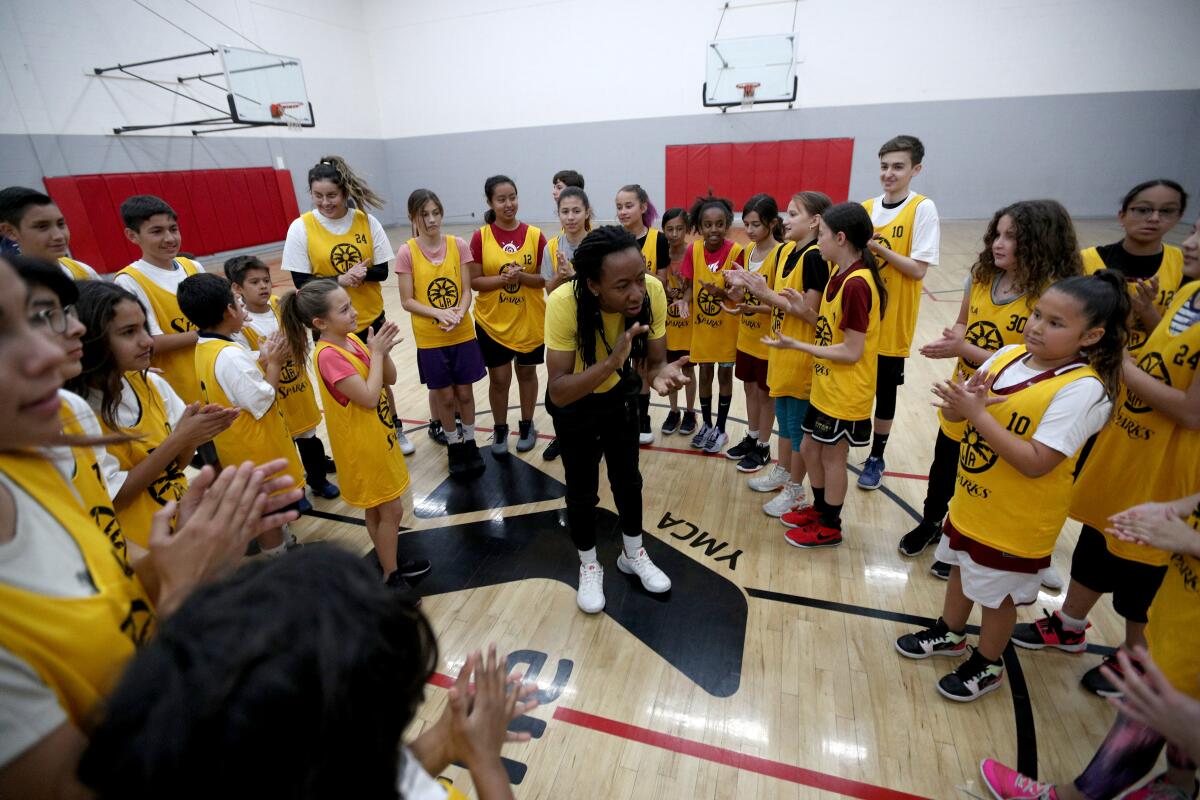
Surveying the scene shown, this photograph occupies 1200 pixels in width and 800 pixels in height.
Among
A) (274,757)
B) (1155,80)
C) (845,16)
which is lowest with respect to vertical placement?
(274,757)

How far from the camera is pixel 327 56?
1431 cm

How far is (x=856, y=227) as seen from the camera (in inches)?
104

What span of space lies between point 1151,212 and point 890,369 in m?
1.39

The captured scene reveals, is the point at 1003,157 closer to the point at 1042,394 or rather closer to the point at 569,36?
the point at 569,36

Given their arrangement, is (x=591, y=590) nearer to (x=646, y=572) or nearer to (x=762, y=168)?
(x=646, y=572)

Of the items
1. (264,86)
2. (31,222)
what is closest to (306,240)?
(31,222)

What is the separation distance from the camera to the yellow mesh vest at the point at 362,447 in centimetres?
256

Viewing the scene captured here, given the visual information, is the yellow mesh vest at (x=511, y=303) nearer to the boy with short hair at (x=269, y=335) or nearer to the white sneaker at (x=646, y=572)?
the boy with short hair at (x=269, y=335)

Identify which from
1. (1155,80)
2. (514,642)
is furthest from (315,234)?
(1155,80)

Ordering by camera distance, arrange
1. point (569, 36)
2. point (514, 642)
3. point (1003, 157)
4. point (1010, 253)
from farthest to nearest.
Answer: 1. point (569, 36)
2. point (1003, 157)
3. point (514, 642)
4. point (1010, 253)

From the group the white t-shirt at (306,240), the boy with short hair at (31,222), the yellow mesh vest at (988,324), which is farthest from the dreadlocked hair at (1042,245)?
the boy with short hair at (31,222)

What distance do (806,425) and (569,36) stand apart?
14375 mm

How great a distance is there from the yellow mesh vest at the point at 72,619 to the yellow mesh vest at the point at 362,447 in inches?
61.1

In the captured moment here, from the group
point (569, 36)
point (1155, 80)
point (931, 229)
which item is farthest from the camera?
point (569, 36)
